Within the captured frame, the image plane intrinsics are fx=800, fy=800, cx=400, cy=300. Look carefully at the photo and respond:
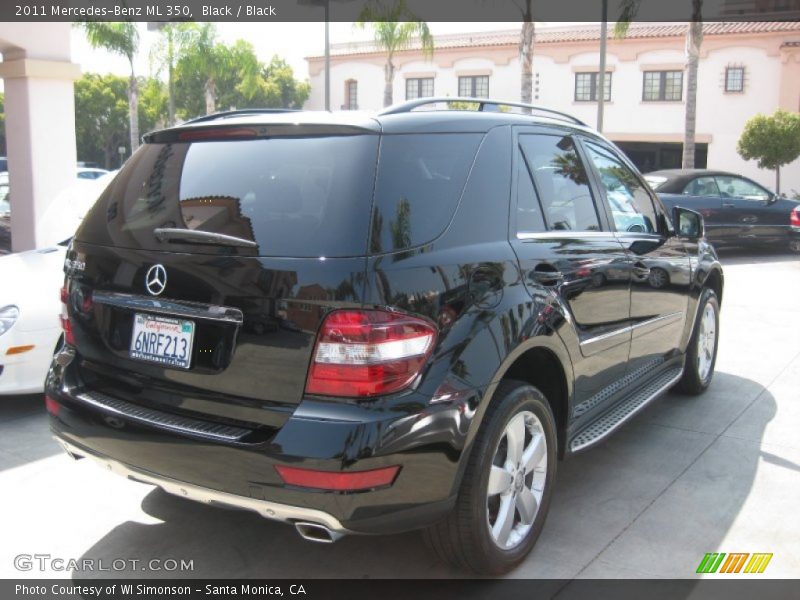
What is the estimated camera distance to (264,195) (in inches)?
114

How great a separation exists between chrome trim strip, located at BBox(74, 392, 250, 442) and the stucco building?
31.3 meters

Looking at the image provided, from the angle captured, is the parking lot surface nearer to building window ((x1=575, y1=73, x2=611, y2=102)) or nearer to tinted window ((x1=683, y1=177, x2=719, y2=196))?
tinted window ((x1=683, y1=177, x2=719, y2=196))

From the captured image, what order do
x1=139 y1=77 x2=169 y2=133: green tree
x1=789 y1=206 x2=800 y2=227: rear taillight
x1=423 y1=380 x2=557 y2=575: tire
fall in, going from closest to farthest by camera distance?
x1=423 y1=380 x2=557 y2=575: tire < x1=789 y1=206 x2=800 y2=227: rear taillight < x1=139 y1=77 x2=169 y2=133: green tree

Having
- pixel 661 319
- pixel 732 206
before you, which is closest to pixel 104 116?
pixel 732 206

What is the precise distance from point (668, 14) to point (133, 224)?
32609mm

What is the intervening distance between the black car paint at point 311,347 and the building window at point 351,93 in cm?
3991

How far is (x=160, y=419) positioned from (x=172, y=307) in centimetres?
40

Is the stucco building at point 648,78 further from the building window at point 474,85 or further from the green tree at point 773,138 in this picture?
the green tree at point 773,138

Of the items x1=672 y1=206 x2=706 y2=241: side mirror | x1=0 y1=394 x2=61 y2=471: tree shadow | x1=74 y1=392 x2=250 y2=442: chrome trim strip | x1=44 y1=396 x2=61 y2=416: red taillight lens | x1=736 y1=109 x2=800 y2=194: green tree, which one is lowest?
x1=0 y1=394 x2=61 y2=471: tree shadow

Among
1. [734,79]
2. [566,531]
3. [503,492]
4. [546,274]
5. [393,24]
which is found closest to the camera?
[503,492]

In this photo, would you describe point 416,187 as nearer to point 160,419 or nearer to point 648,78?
point 160,419

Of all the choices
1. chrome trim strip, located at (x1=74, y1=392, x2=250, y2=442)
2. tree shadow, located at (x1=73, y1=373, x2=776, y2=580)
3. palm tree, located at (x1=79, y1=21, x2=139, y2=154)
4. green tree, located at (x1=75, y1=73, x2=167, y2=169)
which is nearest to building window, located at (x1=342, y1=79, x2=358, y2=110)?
palm tree, located at (x1=79, y1=21, x2=139, y2=154)

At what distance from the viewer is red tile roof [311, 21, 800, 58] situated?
1260 inches

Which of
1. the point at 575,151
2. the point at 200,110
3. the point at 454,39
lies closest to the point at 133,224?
the point at 575,151
